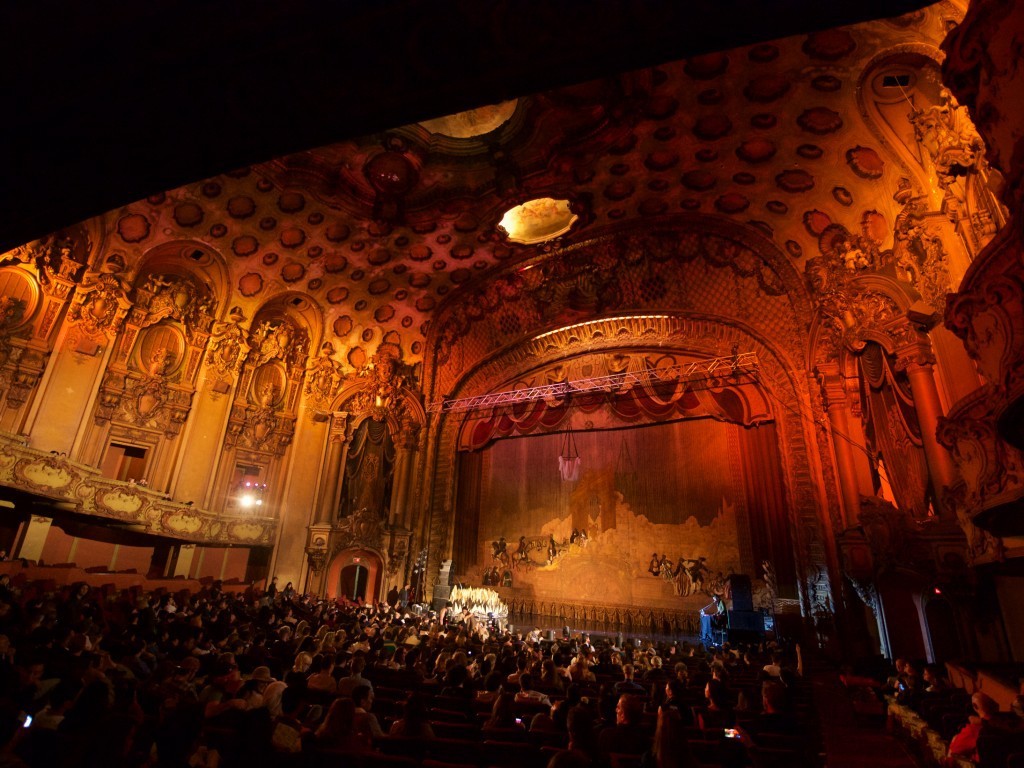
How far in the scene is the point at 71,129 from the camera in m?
2.78

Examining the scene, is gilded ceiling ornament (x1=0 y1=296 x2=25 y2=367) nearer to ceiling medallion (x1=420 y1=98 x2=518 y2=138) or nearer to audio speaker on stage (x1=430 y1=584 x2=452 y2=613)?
ceiling medallion (x1=420 y1=98 x2=518 y2=138)

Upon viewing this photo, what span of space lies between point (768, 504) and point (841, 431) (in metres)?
3.08

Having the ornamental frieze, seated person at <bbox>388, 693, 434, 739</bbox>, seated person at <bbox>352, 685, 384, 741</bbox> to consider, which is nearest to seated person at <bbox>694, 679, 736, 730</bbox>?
seated person at <bbox>388, 693, 434, 739</bbox>

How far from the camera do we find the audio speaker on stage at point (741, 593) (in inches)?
569

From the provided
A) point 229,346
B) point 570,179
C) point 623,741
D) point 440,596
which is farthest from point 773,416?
point 229,346

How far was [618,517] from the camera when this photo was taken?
62.4 feet

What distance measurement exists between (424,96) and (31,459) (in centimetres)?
1426

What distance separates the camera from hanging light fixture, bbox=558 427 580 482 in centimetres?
2031

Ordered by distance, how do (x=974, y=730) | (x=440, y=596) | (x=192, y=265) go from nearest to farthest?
(x=974, y=730), (x=192, y=265), (x=440, y=596)

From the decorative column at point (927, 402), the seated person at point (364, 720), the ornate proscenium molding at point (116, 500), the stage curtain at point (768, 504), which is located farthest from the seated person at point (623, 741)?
the ornate proscenium molding at point (116, 500)

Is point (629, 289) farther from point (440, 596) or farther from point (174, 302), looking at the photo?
point (174, 302)

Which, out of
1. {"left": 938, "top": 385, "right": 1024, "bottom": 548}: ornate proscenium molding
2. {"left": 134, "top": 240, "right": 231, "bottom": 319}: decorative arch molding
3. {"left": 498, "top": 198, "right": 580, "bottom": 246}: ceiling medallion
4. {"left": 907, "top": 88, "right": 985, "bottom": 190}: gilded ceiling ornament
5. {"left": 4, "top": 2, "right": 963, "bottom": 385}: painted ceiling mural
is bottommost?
{"left": 938, "top": 385, "right": 1024, "bottom": 548}: ornate proscenium molding

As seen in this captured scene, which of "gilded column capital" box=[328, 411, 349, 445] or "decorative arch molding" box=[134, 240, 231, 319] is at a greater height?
"decorative arch molding" box=[134, 240, 231, 319]

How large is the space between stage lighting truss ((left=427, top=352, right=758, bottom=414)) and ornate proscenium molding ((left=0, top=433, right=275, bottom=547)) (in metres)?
8.09
